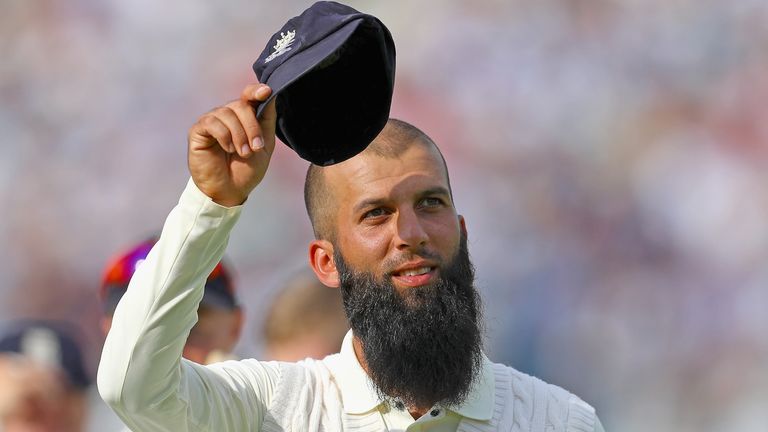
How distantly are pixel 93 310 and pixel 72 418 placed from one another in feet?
10.9

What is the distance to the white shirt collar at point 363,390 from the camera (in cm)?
288

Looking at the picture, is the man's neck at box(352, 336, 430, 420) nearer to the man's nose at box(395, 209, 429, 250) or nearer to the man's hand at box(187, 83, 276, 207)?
the man's nose at box(395, 209, 429, 250)

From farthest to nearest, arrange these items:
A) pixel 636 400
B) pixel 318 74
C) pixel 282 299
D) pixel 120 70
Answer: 1. pixel 120 70
2. pixel 636 400
3. pixel 282 299
4. pixel 318 74

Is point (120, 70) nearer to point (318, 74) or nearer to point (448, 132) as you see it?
point (448, 132)

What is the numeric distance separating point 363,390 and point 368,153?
0.60 metres

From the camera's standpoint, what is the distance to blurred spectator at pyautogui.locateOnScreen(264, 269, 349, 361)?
16.1 feet

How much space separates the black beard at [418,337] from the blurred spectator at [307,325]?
181 cm

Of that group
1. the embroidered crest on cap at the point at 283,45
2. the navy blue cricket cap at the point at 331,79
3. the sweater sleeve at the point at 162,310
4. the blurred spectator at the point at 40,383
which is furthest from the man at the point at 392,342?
the blurred spectator at the point at 40,383

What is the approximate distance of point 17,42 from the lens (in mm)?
9273

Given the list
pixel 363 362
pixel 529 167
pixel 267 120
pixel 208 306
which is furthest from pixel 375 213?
pixel 529 167

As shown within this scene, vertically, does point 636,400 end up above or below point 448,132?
below

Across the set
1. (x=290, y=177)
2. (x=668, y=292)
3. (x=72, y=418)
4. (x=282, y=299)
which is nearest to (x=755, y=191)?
(x=668, y=292)

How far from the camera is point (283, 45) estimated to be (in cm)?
241

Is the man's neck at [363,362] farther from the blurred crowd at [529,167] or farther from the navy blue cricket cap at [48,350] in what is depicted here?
the blurred crowd at [529,167]
